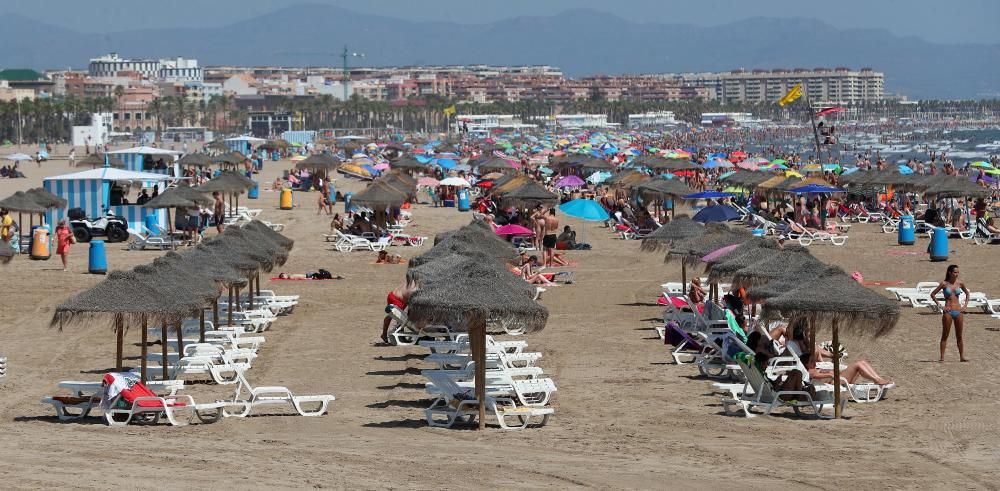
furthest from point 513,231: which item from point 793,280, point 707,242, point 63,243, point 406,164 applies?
point 406,164

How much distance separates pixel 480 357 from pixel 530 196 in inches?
650

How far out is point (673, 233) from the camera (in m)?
18.2

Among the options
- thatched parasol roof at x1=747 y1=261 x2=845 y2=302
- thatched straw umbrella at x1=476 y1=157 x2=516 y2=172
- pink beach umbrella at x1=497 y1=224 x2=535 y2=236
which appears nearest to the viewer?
thatched parasol roof at x1=747 y1=261 x2=845 y2=302

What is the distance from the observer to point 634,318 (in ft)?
56.8

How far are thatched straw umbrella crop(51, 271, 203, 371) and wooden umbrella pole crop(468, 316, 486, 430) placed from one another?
7.67ft

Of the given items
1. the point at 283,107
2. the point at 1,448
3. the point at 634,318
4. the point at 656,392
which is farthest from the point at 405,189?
the point at 283,107

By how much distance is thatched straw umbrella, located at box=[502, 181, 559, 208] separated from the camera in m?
27.0

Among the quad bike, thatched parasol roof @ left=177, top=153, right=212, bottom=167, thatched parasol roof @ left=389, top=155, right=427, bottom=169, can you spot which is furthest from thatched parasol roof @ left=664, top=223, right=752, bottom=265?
thatched parasol roof @ left=389, top=155, right=427, bottom=169

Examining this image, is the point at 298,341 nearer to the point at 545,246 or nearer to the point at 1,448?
the point at 1,448

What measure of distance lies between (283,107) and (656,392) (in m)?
164

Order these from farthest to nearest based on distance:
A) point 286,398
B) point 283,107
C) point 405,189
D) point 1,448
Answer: point 283,107 < point 405,189 < point 286,398 < point 1,448

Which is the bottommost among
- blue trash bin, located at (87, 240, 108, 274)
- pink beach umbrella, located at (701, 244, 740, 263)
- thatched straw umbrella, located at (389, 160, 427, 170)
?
blue trash bin, located at (87, 240, 108, 274)

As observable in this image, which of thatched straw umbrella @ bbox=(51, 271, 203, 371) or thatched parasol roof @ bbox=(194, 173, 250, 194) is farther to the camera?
thatched parasol roof @ bbox=(194, 173, 250, 194)

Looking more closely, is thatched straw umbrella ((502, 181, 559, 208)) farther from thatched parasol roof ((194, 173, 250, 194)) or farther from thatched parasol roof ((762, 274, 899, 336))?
thatched parasol roof ((762, 274, 899, 336))
